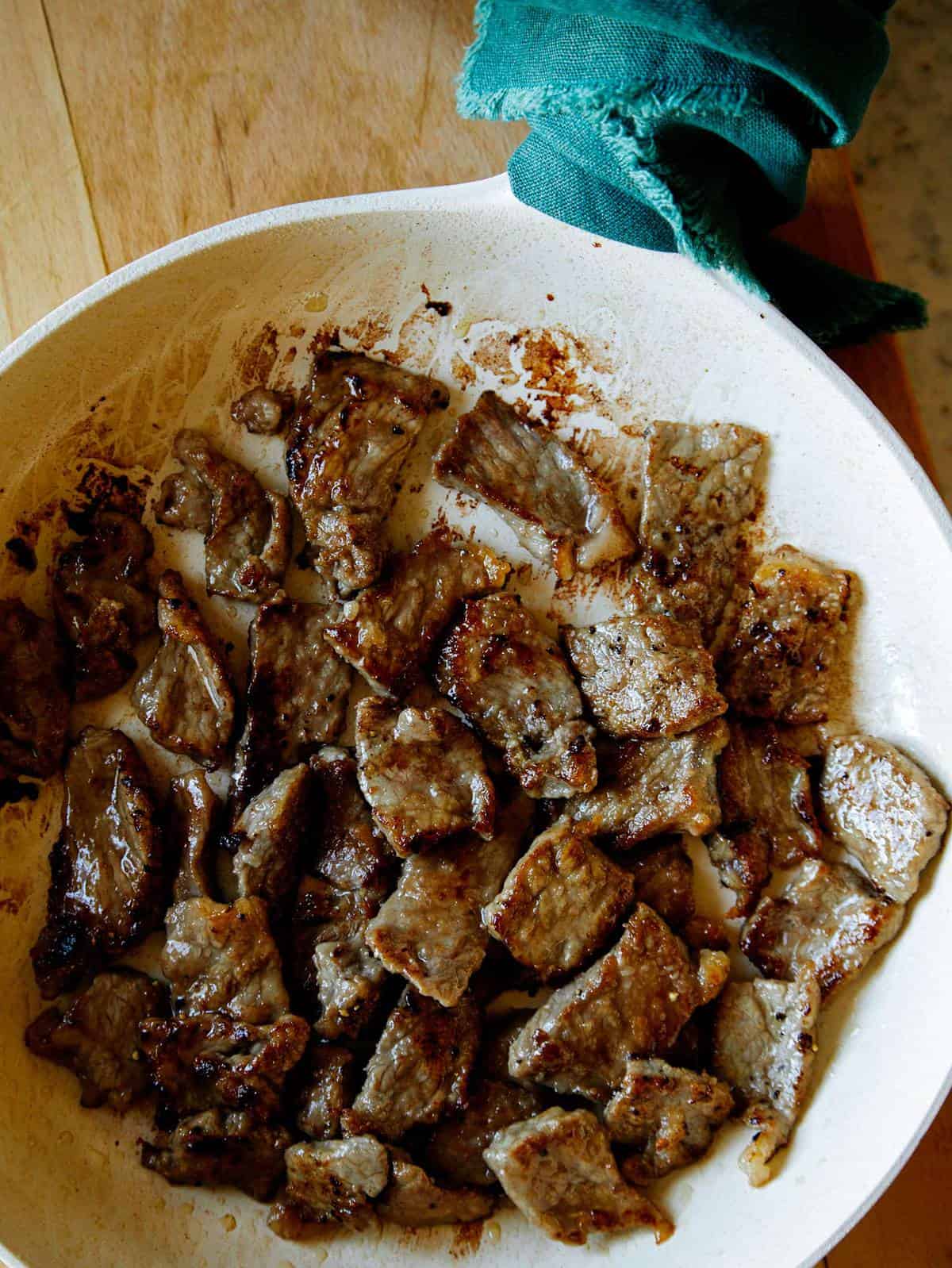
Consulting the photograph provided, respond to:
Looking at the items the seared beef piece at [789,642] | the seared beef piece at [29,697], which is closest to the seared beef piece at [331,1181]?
the seared beef piece at [29,697]

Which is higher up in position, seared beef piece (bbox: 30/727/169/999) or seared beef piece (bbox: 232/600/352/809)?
seared beef piece (bbox: 232/600/352/809)

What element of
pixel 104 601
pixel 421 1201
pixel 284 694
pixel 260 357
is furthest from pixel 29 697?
pixel 421 1201

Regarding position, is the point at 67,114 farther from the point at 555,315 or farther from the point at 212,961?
the point at 212,961

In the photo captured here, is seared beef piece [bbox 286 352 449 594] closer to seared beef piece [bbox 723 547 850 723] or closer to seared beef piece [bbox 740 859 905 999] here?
seared beef piece [bbox 723 547 850 723]

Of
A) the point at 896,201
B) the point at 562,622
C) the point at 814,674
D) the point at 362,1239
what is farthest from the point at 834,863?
the point at 896,201

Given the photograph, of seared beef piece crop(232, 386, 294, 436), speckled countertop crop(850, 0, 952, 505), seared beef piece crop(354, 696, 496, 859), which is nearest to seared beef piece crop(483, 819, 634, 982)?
seared beef piece crop(354, 696, 496, 859)

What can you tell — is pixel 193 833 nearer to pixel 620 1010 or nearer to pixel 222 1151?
pixel 222 1151
